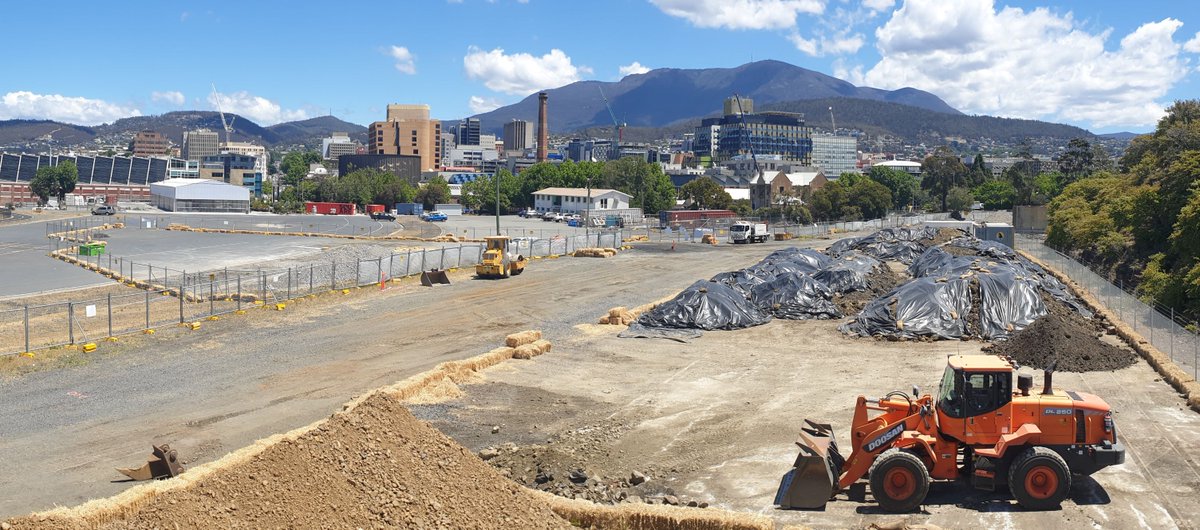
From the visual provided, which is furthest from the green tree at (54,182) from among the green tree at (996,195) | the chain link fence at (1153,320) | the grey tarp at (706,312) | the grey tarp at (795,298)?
the chain link fence at (1153,320)

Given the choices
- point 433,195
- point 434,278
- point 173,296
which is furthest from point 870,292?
point 433,195

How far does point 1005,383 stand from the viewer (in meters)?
15.3

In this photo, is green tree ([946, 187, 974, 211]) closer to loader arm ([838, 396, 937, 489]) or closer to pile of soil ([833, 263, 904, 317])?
pile of soil ([833, 263, 904, 317])

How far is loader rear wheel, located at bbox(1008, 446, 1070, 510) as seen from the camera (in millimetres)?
15062

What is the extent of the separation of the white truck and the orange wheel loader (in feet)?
218

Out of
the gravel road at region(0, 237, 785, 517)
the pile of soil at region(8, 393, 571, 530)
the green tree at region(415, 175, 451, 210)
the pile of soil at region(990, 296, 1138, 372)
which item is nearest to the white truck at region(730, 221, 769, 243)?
the gravel road at region(0, 237, 785, 517)

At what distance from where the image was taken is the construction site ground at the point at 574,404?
53.9 ft

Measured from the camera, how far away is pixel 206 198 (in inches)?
5497

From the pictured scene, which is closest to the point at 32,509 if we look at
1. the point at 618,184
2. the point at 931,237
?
the point at 931,237

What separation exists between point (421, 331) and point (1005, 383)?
2270 centimetres

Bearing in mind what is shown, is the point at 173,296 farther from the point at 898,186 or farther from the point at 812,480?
the point at 898,186

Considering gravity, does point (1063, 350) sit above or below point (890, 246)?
below

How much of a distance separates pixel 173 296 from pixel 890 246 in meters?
40.8

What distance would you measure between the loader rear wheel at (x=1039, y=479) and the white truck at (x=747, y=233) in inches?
2639
